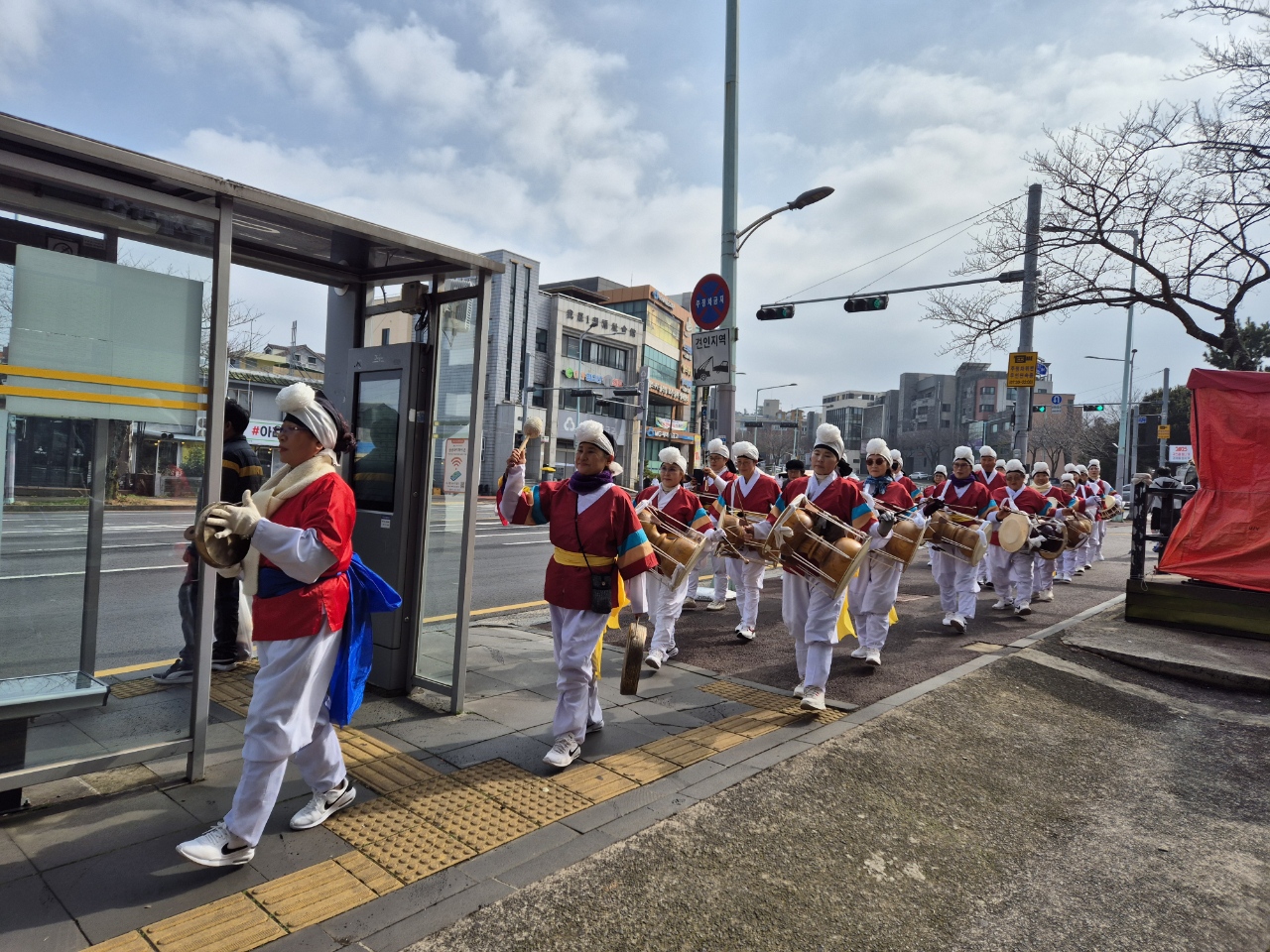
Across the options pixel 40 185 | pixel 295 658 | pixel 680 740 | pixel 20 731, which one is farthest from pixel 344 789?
pixel 40 185

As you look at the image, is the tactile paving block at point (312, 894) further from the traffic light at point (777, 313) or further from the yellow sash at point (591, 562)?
the traffic light at point (777, 313)

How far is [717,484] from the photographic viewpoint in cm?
912

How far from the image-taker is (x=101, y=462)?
392cm

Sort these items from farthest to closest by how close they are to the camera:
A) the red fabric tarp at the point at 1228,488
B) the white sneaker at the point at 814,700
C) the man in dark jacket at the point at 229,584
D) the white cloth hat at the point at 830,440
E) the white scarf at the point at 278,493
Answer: the red fabric tarp at the point at 1228,488 → the white cloth hat at the point at 830,440 → the white sneaker at the point at 814,700 → the man in dark jacket at the point at 229,584 → the white scarf at the point at 278,493

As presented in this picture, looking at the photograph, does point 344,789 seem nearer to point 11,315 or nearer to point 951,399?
point 11,315

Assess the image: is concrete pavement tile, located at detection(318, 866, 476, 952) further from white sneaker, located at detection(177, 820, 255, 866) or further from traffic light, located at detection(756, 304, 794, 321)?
traffic light, located at detection(756, 304, 794, 321)

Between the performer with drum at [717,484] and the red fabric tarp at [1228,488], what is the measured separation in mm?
5076

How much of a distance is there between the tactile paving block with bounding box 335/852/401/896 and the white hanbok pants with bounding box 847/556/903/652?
4.98m

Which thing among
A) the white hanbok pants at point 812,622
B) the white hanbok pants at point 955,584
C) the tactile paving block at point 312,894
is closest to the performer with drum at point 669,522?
the white hanbok pants at point 812,622

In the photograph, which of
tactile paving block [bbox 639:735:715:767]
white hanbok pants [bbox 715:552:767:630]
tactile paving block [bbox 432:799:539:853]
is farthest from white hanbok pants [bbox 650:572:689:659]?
tactile paving block [bbox 432:799:539:853]

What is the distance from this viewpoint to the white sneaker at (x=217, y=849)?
2896 millimetres

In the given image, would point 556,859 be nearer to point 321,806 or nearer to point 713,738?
point 321,806

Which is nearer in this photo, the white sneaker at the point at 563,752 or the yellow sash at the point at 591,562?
the white sneaker at the point at 563,752

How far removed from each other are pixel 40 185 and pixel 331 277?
6.72 feet
